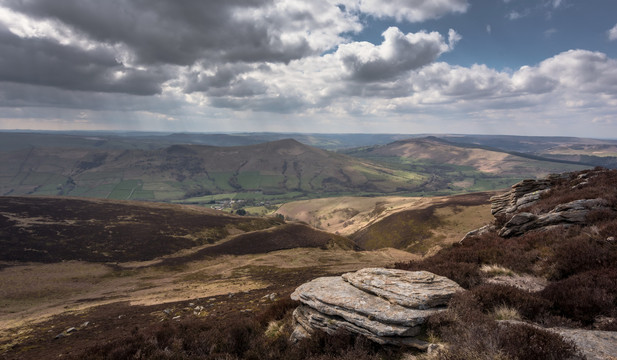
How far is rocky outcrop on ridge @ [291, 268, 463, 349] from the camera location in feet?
28.9

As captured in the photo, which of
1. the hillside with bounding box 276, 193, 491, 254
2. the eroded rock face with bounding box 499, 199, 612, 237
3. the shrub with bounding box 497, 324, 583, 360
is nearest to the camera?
the shrub with bounding box 497, 324, 583, 360

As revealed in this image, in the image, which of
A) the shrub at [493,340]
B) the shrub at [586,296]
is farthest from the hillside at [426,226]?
the shrub at [493,340]

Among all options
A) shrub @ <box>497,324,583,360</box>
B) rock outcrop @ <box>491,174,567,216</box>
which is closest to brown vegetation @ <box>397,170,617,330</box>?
shrub @ <box>497,324,583,360</box>

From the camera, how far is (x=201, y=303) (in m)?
28.5

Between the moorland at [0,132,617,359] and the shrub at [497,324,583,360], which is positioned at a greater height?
the shrub at [497,324,583,360]

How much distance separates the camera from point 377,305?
10031 millimetres

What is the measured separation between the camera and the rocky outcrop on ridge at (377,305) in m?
8.82

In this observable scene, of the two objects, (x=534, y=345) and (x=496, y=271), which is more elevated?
(x=534, y=345)

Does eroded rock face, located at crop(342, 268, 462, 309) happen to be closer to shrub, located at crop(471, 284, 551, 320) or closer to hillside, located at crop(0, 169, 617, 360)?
hillside, located at crop(0, 169, 617, 360)

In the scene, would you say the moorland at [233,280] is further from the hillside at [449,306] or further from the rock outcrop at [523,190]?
the rock outcrop at [523,190]

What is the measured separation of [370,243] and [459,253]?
9172cm

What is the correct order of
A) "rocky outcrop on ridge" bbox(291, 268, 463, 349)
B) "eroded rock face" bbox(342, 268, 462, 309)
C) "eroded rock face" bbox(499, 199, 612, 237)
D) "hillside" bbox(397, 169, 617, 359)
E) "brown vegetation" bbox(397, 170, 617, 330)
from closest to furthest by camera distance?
"hillside" bbox(397, 169, 617, 359) < "rocky outcrop on ridge" bbox(291, 268, 463, 349) < "brown vegetation" bbox(397, 170, 617, 330) < "eroded rock face" bbox(342, 268, 462, 309) < "eroded rock face" bbox(499, 199, 612, 237)

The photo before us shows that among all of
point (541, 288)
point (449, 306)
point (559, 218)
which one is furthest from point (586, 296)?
point (559, 218)

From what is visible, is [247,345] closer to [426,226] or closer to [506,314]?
[506,314]
